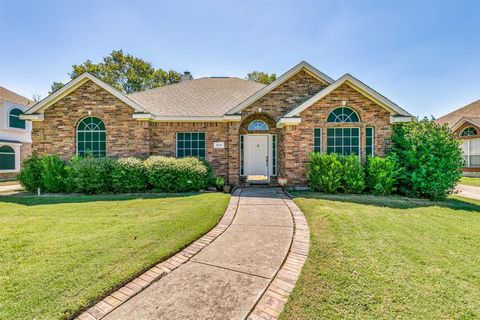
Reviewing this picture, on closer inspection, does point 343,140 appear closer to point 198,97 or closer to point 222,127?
point 222,127

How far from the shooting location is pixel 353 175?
894 cm

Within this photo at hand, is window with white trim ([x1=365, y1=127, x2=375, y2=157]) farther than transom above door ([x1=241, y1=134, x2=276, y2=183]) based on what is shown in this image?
No

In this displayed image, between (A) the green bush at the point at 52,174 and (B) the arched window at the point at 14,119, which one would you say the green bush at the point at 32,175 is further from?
(B) the arched window at the point at 14,119

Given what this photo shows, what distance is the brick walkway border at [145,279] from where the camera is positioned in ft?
8.20

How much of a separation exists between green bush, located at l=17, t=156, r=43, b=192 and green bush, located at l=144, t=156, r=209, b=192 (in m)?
5.08

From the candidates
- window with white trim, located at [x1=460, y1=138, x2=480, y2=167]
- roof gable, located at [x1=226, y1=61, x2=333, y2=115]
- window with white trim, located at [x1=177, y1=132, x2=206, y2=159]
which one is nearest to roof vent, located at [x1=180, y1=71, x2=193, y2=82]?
window with white trim, located at [x1=177, y1=132, x2=206, y2=159]

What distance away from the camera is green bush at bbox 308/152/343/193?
28.9 ft

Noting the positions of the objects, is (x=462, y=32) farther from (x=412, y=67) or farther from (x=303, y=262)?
(x=303, y=262)

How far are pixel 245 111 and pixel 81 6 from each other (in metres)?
7.87

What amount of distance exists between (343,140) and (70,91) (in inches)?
529

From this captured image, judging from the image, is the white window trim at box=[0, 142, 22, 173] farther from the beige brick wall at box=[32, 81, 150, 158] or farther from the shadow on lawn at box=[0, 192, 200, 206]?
the shadow on lawn at box=[0, 192, 200, 206]

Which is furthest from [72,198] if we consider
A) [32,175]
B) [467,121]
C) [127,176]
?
[467,121]

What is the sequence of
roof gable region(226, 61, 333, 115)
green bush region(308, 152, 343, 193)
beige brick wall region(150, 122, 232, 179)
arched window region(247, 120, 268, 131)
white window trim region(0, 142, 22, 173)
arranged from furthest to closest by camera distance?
white window trim region(0, 142, 22, 173), arched window region(247, 120, 268, 131), beige brick wall region(150, 122, 232, 179), roof gable region(226, 61, 333, 115), green bush region(308, 152, 343, 193)

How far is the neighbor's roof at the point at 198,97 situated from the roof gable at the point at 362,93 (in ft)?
14.6
